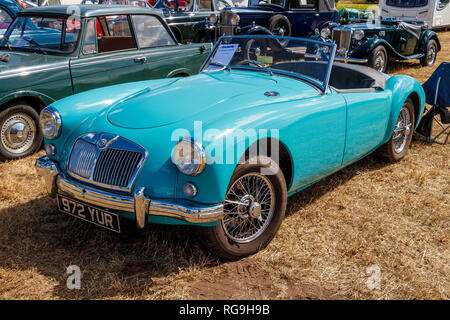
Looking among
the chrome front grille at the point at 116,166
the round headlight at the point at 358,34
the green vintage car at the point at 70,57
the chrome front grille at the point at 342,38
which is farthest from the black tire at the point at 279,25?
the chrome front grille at the point at 116,166

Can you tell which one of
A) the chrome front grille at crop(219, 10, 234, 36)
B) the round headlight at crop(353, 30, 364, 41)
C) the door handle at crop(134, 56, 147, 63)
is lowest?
the round headlight at crop(353, 30, 364, 41)

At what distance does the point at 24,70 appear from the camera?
4340 millimetres

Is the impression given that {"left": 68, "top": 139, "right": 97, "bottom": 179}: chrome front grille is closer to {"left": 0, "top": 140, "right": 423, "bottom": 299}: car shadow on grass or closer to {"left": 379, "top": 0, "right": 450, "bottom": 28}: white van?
{"left": 0, "top": 140, "right": 423, "bottom": 299}: car shadow on grass

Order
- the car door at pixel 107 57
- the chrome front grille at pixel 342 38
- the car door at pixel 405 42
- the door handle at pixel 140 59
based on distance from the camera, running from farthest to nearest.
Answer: the car door at pixel 405 42 → the chrome front grille at pixel 342 38 → the door handle at pixel 140 59 → the car door at pixel 107 57

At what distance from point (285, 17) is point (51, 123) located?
819 cm

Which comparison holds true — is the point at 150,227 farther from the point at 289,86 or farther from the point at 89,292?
the point at 289,86

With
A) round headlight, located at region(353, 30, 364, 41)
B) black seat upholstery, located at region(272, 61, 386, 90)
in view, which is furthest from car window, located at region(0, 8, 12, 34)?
round headlight, located at region(353, 30, 364, 41)

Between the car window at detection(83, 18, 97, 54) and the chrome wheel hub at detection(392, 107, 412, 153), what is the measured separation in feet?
11.5

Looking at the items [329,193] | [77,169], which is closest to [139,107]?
[77,169]

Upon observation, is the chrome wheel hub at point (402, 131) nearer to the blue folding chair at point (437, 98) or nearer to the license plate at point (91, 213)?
the blue folding chair at point (437, 98)

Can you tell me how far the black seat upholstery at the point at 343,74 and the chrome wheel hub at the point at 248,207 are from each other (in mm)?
1165

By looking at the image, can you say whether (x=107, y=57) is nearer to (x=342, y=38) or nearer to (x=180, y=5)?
(x=342, y=38)

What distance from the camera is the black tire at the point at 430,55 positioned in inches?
398

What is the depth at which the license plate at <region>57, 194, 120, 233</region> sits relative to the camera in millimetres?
2504
